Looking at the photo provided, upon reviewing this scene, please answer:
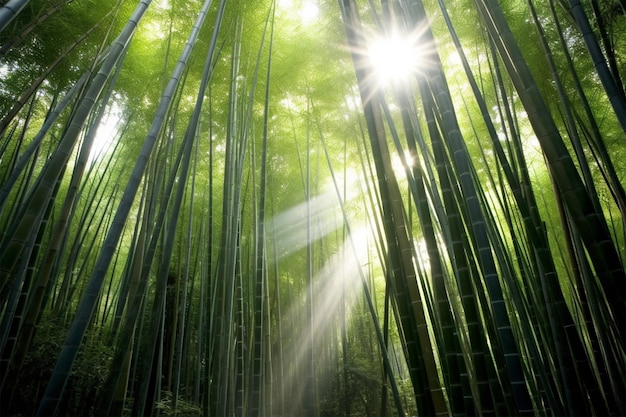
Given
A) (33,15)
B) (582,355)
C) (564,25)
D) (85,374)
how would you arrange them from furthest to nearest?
(85,374)
(564,25)
(33,15)
(582,355)

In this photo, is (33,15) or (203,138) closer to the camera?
(33,15)

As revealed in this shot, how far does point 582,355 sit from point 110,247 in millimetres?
1710

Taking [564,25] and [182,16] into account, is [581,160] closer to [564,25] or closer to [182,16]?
[564,25]

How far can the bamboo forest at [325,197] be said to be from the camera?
1365 millimetres

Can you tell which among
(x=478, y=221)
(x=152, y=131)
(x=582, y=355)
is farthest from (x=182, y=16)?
(x=582, y=355)

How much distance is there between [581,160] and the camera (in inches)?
66.7

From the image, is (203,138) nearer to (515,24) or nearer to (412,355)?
(515,24)

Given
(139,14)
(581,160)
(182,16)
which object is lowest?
(581,160)

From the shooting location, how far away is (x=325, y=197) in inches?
276

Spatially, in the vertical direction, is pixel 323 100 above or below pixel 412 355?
above

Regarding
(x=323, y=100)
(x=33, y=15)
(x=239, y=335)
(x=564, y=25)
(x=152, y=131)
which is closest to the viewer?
(x=152, y=131)

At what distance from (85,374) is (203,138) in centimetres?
312

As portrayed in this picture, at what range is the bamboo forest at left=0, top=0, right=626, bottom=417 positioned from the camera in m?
1.37

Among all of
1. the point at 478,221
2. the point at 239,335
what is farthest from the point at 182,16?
Answer: the point at 478,221
